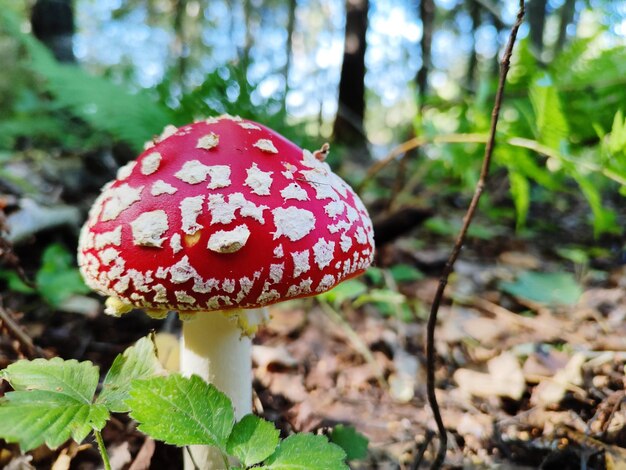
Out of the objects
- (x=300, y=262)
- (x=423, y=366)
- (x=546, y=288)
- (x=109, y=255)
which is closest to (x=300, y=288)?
(x=300, y=262)

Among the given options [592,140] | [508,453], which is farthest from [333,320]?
[592,140]

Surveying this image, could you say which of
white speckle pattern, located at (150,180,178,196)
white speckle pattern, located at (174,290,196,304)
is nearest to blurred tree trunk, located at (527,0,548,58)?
white speckle pattern, located at (150,180,178,196)

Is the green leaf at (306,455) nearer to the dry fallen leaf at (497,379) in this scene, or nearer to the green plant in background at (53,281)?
the dry fallen leaf at (497,379)

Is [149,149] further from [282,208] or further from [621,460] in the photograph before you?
[621,460]

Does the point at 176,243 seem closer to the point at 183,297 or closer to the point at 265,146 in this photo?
the point at 183,297

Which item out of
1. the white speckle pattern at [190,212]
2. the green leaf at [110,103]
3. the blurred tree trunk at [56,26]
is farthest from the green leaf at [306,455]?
the blurred tree trunk at [56,26]

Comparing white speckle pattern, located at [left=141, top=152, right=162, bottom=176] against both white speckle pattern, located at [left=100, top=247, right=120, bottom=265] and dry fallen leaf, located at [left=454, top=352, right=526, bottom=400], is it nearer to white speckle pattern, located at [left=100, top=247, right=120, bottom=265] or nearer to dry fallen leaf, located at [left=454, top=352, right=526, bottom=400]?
white speckle pattern, located at [left=100, top=247, right=120, bottom=265]
